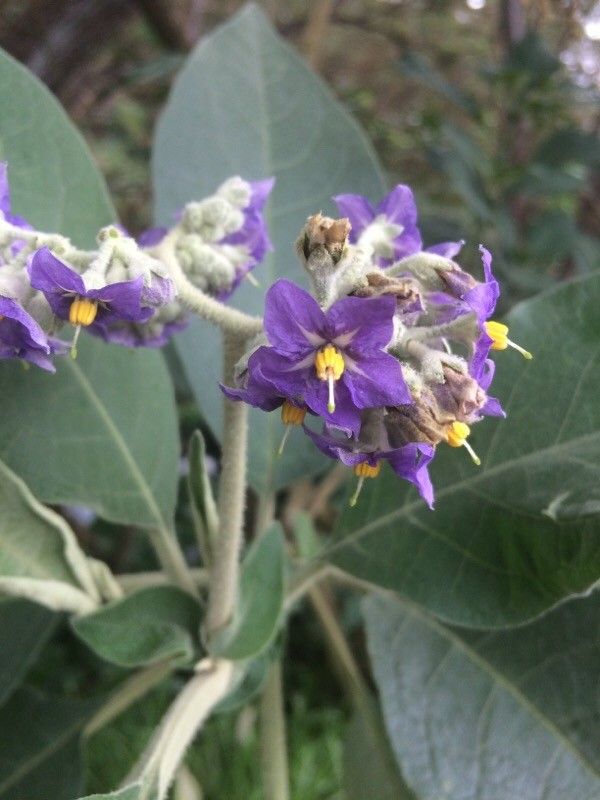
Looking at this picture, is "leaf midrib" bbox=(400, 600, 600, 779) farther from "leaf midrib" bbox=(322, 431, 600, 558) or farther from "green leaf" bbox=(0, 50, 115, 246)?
"green leaf" bbox=(0, 50, 115, 246)

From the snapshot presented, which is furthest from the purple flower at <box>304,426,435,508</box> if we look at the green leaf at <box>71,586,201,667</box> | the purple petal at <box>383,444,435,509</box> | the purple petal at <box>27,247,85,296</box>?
the green leaf at <box>71,586,201,667</box>

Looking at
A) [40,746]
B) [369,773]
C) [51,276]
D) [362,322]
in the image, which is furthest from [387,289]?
[40,746]

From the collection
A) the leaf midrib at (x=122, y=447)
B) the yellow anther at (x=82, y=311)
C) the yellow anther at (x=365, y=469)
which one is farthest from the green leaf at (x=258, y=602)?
the yellow anther at (x=82, y=311)

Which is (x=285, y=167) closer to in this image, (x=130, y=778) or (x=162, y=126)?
(x=162, y=126)

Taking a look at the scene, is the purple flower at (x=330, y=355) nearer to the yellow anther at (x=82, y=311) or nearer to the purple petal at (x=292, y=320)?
the purple petal at (x=292, y=320)

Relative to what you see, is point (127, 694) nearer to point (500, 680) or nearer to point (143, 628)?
point (143, 628)

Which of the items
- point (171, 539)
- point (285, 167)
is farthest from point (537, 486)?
point (285, 167)
